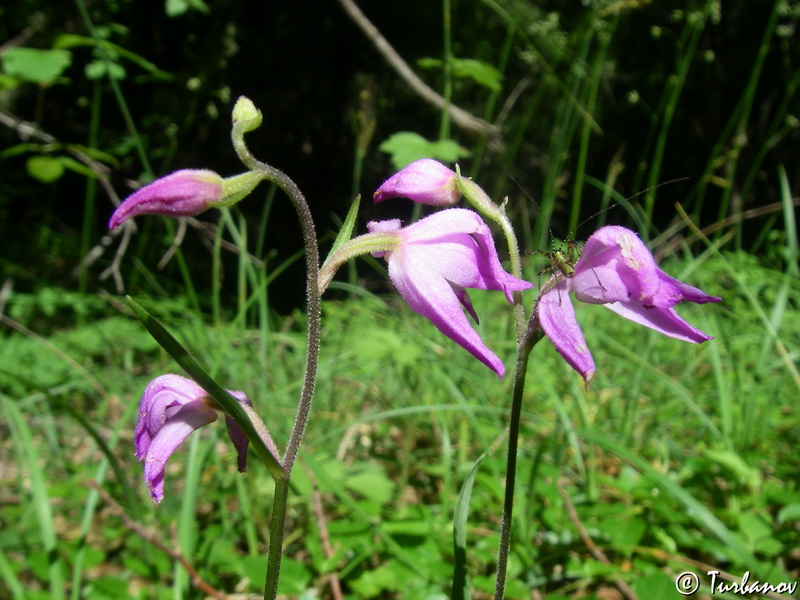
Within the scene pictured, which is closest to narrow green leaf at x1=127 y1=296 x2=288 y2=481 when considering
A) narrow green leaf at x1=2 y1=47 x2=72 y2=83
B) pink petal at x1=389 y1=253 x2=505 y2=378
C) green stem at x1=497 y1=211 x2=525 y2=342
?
pink petal at x1=389 y1=253 x2=505 y2=378

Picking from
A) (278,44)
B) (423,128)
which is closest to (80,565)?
(278,44)

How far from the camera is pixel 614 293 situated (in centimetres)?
82

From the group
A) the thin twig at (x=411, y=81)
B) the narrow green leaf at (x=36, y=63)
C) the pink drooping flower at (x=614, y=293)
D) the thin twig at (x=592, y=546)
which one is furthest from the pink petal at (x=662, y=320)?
the narrow green leaf at (x=36, y=63)

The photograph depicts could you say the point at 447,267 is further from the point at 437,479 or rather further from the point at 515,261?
the point at 437,479

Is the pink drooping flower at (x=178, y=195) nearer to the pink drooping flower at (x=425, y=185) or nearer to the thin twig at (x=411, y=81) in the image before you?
the pink drooping flower at (x=425, y=185)

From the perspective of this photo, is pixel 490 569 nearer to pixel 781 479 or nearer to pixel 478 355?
pixel 781 479

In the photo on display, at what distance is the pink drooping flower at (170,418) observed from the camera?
0.82 meters

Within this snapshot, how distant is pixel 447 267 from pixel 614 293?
7.5 inches

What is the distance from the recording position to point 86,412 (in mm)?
3217

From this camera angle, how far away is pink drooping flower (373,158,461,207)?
0.88 metres

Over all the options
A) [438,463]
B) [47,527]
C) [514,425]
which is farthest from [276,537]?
[438,463]

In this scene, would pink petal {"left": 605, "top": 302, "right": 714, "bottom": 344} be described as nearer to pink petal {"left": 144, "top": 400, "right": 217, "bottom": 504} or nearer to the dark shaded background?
pink petal {"left": 144, "top": 400, "right": 217, "bottom": 504}

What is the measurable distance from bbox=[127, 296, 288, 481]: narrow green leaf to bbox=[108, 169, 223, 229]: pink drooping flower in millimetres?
105

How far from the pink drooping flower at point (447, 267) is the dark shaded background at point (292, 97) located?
Answer: 6.92 feet
